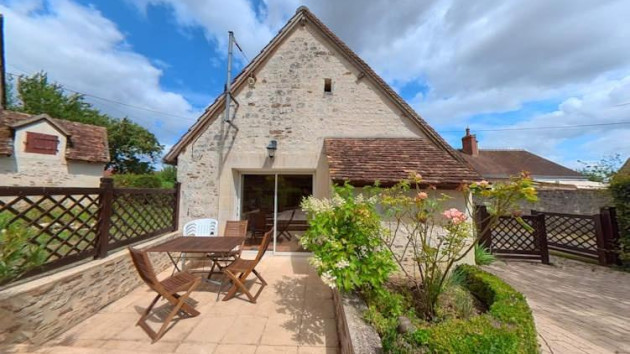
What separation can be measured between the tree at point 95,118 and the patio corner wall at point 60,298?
1138 inches

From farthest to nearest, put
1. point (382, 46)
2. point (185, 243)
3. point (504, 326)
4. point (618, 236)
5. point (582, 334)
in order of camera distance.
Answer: point (382, 46)
point (618, 236)
point (185, 243)
point (582, 334)
point (504, 326)

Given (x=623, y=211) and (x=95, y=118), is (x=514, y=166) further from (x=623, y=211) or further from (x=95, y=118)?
(x=95, y=118)

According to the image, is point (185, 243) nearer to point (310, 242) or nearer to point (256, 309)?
point (256, 309)

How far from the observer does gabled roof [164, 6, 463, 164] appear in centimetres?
738

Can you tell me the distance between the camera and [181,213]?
731 cm

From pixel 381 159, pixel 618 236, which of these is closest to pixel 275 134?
pixel 381 159

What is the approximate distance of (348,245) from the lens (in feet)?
11.4

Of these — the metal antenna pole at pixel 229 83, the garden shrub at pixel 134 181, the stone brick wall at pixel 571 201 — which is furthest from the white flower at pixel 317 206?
the garden shrub at pixel 134 181

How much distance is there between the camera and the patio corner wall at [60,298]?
300 cm

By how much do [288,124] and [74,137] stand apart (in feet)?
51.9

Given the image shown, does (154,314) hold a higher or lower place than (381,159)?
lower

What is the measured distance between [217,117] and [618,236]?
1292 centimetres

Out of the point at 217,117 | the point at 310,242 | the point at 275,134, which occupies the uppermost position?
the point at 217,117

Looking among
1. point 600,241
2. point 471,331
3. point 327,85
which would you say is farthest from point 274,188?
point 600,241
